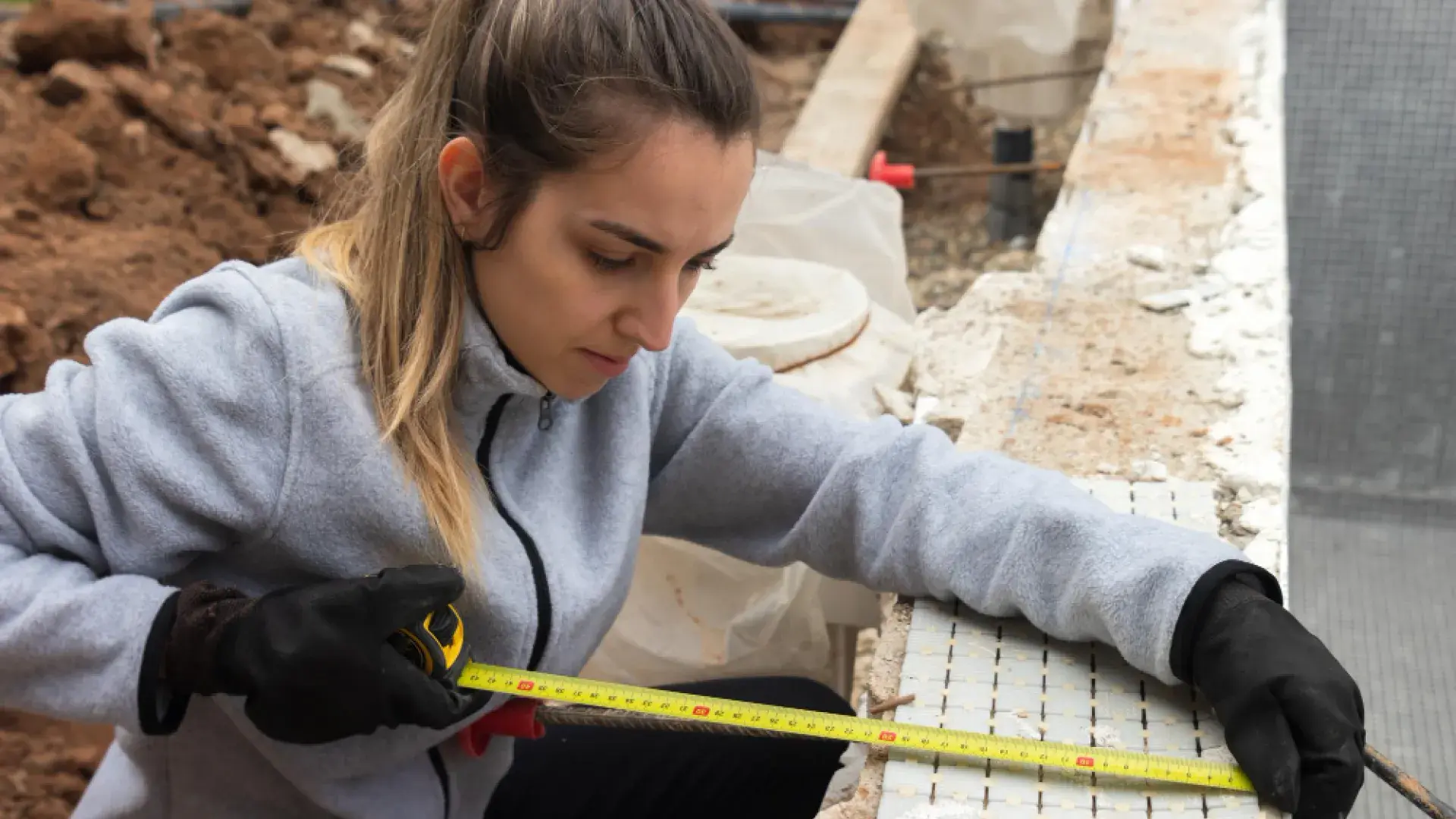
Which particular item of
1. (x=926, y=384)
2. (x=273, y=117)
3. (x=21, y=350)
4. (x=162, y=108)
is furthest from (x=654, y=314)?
(x=273, y=117)

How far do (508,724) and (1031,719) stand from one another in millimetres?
585

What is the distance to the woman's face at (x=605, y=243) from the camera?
1.29 meters

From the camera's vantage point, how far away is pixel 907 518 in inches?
61.6

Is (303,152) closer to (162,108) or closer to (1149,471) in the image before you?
(162,108)

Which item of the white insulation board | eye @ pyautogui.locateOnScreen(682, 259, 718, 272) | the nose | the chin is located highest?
eye @ pyautogui.locateOnScreen(682, 259, 718, 272)

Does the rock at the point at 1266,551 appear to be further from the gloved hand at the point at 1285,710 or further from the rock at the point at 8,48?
the rock at the point at 8,48

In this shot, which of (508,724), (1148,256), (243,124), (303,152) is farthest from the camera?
(303,152)

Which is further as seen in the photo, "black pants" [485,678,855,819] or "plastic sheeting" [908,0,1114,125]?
"plastic sheeting" [908,0,1114,125]

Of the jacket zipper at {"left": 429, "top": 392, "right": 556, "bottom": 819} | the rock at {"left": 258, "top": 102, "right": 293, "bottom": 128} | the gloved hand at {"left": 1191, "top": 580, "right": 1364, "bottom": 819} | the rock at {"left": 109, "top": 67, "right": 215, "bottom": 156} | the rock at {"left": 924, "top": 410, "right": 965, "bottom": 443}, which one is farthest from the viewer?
the rock at {"left": 258, "top": 102, "right": 293, "bottom": 128}

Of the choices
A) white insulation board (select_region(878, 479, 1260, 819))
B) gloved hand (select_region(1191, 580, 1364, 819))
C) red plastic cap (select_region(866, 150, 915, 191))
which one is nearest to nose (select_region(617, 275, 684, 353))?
white insulation board (select_region(878, 479, 1260, 819))

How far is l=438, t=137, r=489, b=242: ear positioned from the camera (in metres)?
1.33

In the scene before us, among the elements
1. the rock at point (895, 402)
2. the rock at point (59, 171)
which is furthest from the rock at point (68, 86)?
the rock at point (895, 402)

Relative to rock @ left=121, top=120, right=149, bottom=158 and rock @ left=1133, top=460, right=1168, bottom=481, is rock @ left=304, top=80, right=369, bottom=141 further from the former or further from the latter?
rock @ left=1133, top=460, right=1168, bottom=481

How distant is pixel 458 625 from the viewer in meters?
1.37
